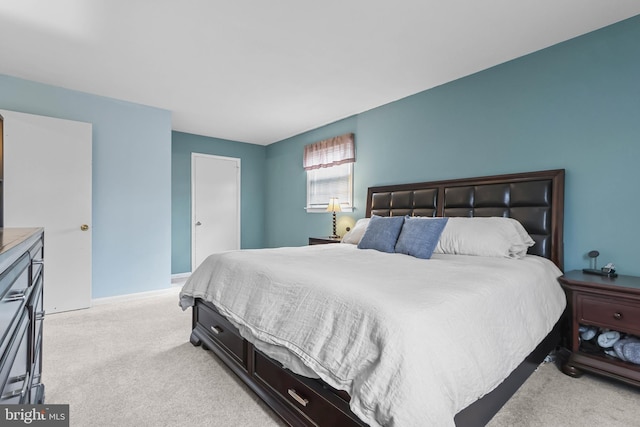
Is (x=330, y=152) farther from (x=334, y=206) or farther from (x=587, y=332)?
(x=587, y=332)

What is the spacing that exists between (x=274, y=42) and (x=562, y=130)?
2455 millimetres

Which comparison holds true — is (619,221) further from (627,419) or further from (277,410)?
(277,410)

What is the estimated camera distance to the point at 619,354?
1952mm

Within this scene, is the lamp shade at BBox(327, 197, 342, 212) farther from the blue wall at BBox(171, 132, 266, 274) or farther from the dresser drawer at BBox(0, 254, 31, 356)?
the dresser drawer at BBox(0, 254, 31, 356)

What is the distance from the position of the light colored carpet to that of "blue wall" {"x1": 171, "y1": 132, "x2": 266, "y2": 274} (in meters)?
2.61

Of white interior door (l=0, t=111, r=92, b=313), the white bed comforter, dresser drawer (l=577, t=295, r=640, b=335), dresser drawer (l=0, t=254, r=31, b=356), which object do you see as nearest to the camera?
dresser drawer (l=0, t=254, r=31, b=356)

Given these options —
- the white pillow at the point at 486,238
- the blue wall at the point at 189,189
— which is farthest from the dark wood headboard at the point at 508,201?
the blue wall at the point at 189,189

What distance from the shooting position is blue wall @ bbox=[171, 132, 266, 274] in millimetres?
5195

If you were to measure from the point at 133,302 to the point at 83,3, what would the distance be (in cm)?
307

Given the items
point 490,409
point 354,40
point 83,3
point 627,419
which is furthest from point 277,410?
point 83,3

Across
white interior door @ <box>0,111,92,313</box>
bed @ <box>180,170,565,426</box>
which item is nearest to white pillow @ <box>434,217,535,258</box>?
bed @ <box>180,170,565,426</box>

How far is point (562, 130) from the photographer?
2.53 meters

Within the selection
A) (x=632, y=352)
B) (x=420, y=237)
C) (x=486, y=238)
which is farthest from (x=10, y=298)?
(x=632, y=352)
